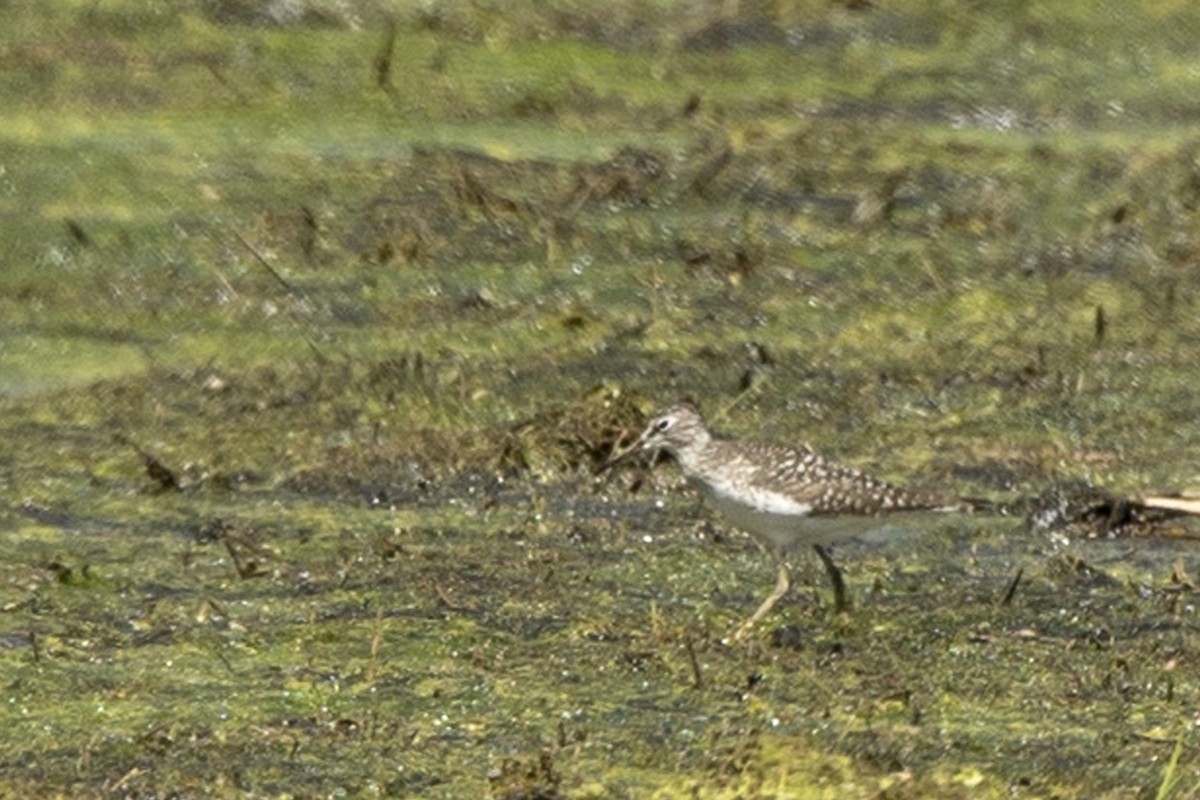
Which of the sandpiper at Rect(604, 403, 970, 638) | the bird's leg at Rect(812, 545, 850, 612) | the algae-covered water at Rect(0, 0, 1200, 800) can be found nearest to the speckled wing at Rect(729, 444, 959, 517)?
the sandpiper at Rect(604, 403, 970, 638)

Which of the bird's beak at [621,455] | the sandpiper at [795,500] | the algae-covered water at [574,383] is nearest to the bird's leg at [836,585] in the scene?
the sandpiper at [795,500]

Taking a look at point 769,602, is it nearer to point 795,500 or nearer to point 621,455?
point 795,500

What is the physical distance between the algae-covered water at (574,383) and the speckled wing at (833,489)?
0.30 meters

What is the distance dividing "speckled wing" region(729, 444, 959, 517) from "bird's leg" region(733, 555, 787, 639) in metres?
0.21

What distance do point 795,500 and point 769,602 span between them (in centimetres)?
28

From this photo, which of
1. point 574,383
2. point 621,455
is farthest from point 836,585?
point 574,383

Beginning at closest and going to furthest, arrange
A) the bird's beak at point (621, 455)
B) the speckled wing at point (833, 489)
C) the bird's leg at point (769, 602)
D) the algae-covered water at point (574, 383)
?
the algae-covered water at point (574, 383)
the bird's leg at point (769, 602)
the speckled wing at point (833, 489)
the bird's beak at point (621, 455)

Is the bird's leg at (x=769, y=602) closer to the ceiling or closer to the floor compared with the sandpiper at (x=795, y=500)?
closer to the floor

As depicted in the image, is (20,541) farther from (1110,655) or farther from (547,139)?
(547,139)

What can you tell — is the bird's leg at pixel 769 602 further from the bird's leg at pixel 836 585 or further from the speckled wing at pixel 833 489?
the speckled wing at pixel 833 489

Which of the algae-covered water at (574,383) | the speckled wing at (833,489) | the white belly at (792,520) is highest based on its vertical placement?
the speckled wing at (833,489)

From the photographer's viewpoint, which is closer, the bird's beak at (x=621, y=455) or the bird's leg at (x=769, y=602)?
the bird's leg at (x=769, y=602)

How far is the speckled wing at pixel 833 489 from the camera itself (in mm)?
8445

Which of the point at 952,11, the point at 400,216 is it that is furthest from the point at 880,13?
the point at 400,216
